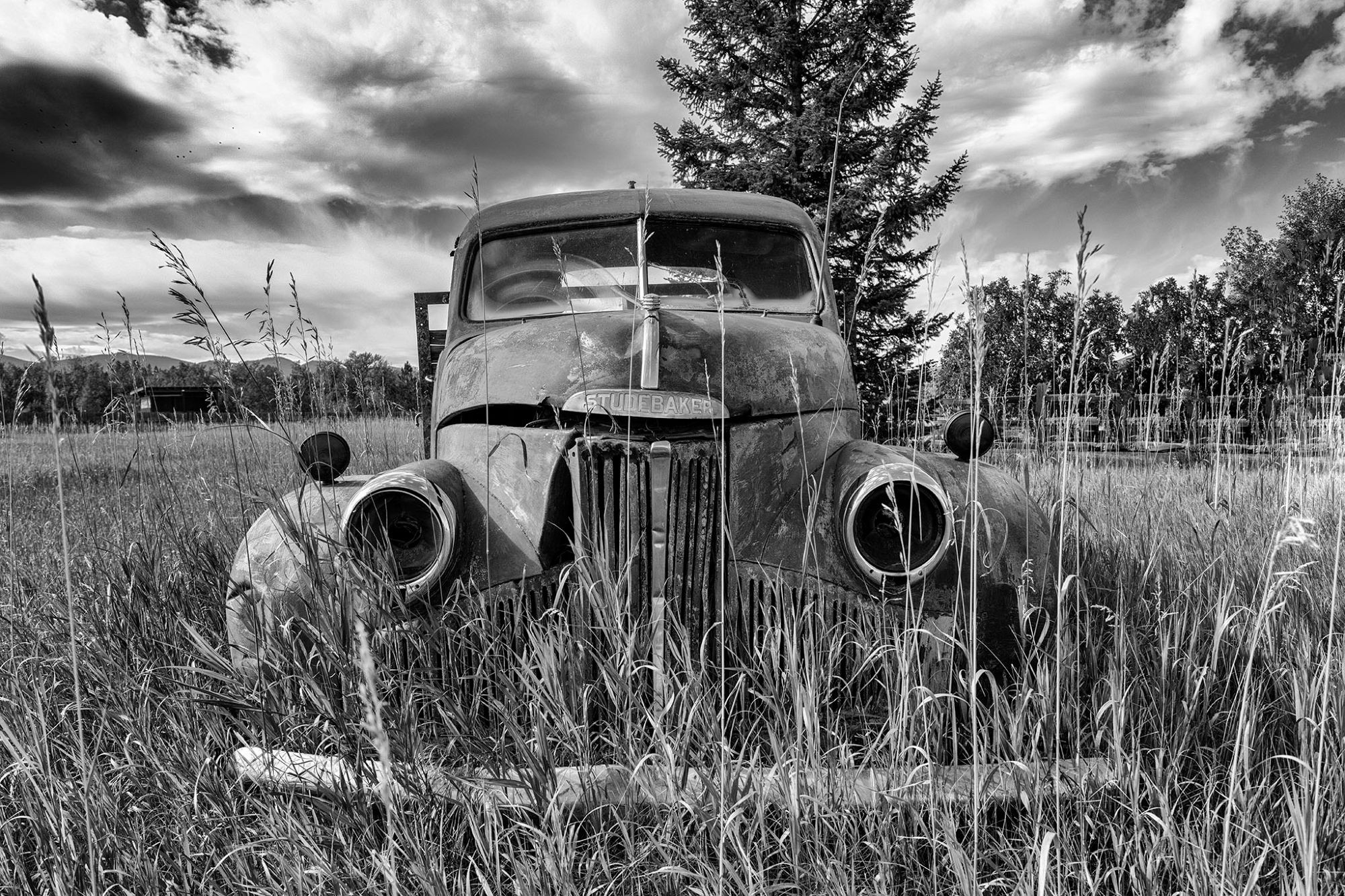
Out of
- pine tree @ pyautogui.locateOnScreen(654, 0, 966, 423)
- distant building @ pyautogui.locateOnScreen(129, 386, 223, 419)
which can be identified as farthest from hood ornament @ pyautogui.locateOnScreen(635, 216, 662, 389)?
pine tree @ pyautogui.locateOnScreen(654, 0, 966, 423)

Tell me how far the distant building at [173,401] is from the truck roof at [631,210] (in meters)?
1.33

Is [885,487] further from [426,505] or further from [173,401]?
[173,401]

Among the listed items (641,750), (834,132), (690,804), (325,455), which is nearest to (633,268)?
(325,455)

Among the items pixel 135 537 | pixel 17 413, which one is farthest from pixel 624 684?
pixel 135 537

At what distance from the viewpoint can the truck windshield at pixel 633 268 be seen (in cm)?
328

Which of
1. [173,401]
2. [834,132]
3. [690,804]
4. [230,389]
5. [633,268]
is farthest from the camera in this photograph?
[834,132]

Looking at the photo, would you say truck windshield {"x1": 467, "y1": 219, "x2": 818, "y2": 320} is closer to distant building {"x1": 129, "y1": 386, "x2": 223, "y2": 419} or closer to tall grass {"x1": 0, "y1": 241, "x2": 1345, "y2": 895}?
distant building {"x1": 129, "y1": 386, "x2": 223, "y2": 419}

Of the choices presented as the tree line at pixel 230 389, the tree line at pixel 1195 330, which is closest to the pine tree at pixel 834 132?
the tree line at pixel 1195 330

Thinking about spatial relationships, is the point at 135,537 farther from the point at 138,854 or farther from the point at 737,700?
the point at 737,700

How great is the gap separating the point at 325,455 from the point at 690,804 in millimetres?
1718

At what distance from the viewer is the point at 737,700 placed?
6.84ft

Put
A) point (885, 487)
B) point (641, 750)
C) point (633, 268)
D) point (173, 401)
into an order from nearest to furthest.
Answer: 1. point (641, 750)
2. point (885, 487)
3. point (633, 268)
4. point (173, 401)

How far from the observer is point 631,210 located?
11.1 feet

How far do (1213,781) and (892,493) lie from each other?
94 cm
